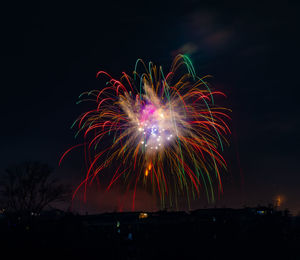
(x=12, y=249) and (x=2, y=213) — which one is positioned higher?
(x=2, y=213)

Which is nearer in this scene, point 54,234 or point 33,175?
point 54,234

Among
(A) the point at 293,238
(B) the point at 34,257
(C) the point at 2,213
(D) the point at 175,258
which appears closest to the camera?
(B) the point at 34,257

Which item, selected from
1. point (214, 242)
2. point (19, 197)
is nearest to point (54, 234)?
point (214, 242)

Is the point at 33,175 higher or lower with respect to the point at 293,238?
higher

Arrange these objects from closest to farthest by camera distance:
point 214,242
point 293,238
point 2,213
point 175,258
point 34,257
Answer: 1. point 34,257
2. point 175,258
3. point 214,242
4. point 293,238
5. point 2,213

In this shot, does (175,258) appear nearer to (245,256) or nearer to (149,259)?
(149,259)

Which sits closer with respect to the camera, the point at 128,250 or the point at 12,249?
the point at 12,249

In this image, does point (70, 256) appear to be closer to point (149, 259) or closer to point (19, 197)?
point (149, 259)

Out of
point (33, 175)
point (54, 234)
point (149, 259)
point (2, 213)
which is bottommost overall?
point (149, 259)

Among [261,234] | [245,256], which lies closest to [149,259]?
[245,256]
